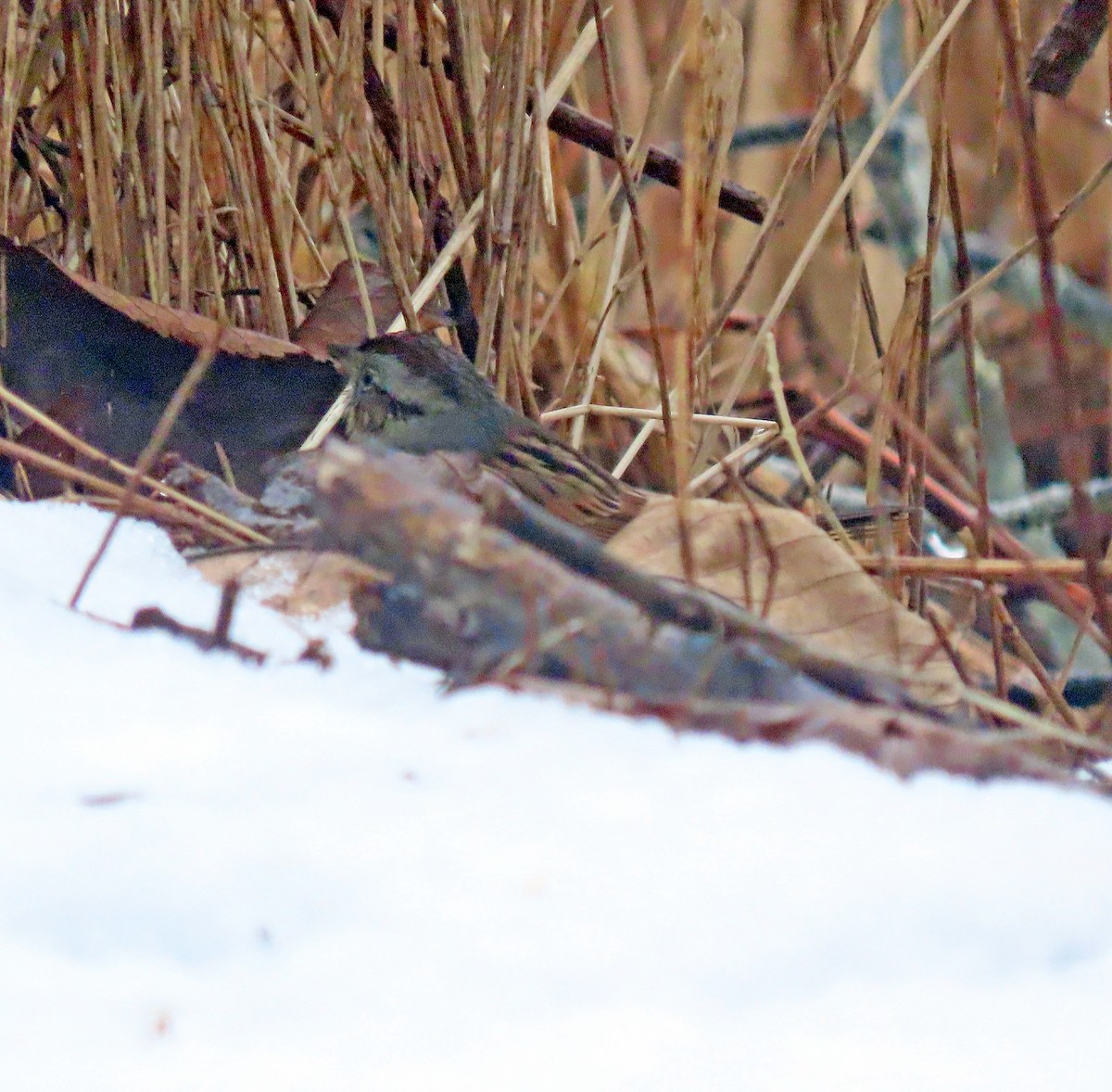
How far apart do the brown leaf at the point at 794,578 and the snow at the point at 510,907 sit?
22cm

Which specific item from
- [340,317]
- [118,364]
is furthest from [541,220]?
[118,364]

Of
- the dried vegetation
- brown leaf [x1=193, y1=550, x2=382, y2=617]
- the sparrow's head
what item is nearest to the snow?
the dried vegetation

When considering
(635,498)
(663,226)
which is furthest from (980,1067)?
(663,226)

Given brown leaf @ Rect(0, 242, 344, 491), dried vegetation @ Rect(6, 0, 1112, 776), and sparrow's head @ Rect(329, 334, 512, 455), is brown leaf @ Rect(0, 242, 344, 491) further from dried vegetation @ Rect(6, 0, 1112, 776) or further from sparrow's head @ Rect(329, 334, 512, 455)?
sparrow's head @ Rect(329, 334, 512, 455)

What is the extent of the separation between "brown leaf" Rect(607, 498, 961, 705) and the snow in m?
0.22

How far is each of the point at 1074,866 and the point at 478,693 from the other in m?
0.32

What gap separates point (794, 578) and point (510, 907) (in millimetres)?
442

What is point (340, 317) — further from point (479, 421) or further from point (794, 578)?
point (794, 578)

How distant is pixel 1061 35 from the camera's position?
1.24 meters

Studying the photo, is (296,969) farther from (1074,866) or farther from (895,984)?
(1074,866)

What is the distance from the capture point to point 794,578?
0.98 m

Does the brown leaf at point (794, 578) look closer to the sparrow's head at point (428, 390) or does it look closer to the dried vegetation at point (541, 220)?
the dried vegetation at point (541, 220)

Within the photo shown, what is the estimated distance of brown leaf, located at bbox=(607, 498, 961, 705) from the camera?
93cm

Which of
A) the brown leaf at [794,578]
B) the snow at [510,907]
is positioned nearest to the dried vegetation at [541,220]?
the brown leaf at [794,578]
